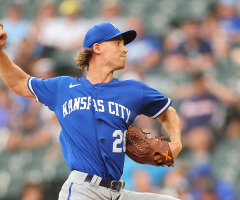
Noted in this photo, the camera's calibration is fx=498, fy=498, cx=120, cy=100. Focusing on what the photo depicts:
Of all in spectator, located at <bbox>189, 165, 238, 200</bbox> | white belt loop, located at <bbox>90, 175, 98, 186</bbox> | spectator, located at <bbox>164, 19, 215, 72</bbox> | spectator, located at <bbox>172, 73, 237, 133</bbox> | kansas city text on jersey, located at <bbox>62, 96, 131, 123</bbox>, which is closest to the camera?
white belt loop, located at <bbox>90, 175, 98, 186</bbox>

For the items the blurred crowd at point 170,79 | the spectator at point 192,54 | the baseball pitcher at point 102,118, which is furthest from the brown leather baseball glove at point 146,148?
the spectator at point 192,54

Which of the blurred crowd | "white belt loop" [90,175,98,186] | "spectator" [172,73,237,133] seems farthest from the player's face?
"spectator" [172,73,237,133]

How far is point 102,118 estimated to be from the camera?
116 inches

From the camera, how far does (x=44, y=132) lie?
685 cm

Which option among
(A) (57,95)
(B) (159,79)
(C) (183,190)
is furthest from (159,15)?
(A) (57,95)

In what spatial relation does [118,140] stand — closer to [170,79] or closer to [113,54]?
[113,54]

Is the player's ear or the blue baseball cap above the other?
the blue baseball cap

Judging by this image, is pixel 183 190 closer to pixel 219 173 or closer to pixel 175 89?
pixel 219 173

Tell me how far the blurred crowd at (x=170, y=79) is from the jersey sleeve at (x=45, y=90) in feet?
8.20

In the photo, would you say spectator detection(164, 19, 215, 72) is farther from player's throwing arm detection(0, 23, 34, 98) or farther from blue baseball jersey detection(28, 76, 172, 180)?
player's throwing arm detection(0, 23, 34, 98)

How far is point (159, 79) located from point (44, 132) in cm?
175

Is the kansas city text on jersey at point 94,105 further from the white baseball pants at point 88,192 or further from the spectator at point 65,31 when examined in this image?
the spectator at point 65,31

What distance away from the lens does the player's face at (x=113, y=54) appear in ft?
10.4

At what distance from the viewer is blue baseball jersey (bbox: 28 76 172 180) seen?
9.59ft
